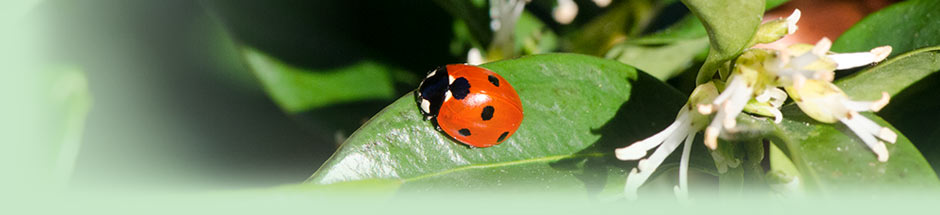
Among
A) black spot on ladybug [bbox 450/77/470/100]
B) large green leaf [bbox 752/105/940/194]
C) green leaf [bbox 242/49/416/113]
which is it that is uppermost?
green leaf [bbox 242/49/416/113]

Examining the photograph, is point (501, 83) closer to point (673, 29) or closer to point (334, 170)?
point (334, 170)

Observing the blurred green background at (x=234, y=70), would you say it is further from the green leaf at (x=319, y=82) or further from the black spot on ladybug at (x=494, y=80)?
the black spot on ladybug at (x=494, y=80)

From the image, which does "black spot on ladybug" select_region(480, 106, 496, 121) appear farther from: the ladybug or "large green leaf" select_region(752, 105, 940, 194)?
"large green leaf" select_region(752, 105, 940, 194)

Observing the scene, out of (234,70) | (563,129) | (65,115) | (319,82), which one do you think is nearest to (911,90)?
(563,129)

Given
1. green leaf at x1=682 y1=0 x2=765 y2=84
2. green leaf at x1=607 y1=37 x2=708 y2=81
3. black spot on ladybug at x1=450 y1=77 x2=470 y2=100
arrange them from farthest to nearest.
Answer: green leaf at x1=607 y1=37 x2=708 y2=81 < black spot on ladybug at x1=450 y1=77 x2=470 y2=100 < green leaf at x1=682 y1=0 x2=765 y2=84

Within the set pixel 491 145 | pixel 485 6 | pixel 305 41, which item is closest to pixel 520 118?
pixel 491 145

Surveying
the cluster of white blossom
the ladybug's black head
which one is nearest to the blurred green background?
the ladybug's black head
